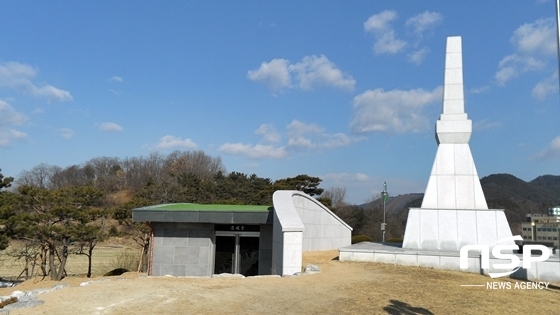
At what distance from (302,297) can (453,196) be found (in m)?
7.89

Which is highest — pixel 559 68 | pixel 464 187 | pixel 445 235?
pixel 559 68

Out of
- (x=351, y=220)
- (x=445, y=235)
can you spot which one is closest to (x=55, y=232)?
(x=445, y=235)

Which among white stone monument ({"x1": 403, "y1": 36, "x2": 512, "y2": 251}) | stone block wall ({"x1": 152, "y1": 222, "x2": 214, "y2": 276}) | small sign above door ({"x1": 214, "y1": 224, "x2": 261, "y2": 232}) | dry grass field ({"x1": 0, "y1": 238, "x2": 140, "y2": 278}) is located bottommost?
dry grass field ({"x1": 0, "y1": 238, "x2": 140, "y2": 278})

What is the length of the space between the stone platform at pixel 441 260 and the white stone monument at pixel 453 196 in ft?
3.30

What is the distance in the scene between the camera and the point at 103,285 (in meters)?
8.05

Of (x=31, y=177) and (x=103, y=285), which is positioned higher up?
(x=31, y=177)

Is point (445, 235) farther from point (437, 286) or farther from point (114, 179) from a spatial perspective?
point (114, 179)

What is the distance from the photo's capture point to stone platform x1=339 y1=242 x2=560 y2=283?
933 cm

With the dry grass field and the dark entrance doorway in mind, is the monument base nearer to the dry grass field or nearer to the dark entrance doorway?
the dark entrance doorway

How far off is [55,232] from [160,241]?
563cm

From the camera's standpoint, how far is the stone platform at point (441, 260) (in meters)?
9.33

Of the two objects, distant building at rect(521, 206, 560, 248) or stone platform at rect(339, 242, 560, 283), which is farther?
distant building at rect(521, 206, 560, 248)

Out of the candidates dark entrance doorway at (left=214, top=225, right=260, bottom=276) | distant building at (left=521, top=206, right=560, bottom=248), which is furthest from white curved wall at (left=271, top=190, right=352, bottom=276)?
distant building at (left=521, top=206, right=560, bottom=248)

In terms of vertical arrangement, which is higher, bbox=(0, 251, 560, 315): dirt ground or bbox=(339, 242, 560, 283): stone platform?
bbox=(339, 242, 560, 283): stone platform
